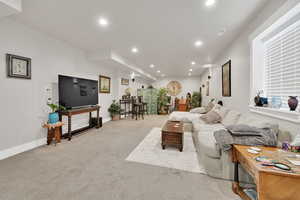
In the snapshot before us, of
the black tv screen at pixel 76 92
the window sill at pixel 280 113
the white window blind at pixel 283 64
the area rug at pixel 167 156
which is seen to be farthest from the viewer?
the black tv screen at pixel 76 92

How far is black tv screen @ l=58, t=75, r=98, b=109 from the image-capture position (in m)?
3.29

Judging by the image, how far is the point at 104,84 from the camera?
5.45 m

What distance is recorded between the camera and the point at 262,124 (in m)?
1.80

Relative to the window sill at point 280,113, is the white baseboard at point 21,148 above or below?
below

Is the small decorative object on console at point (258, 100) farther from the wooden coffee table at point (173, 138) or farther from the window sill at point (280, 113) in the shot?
the wooden coffee table at point (173, 138)

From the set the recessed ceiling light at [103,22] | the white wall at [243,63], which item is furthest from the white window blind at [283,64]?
the recessed ceiling light at [103,22]

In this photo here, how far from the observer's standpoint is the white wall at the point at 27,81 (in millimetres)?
2441

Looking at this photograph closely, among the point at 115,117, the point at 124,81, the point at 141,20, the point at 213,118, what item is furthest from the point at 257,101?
the point at 124,81

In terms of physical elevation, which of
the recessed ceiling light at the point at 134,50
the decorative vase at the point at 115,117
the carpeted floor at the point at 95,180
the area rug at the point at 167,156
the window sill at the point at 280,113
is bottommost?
the carpeted floor at the point at 95,180

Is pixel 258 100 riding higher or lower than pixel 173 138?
higher

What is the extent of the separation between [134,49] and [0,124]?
3557mm

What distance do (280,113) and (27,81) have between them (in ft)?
15.1

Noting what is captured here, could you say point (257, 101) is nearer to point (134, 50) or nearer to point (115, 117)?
point (134, 50)

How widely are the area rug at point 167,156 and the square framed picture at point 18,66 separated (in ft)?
9.15
